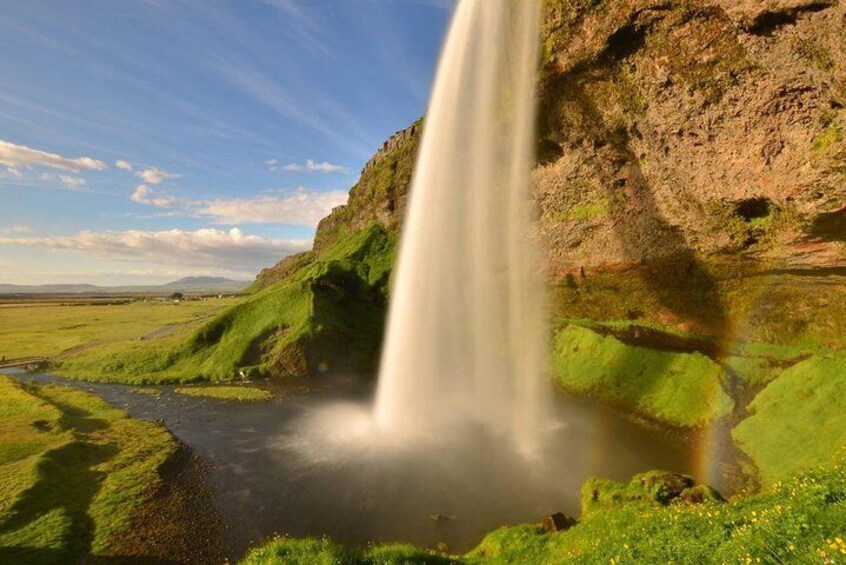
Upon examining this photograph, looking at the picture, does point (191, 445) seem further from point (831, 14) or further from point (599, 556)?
point (831, 14)

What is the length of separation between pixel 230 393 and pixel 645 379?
41681mm

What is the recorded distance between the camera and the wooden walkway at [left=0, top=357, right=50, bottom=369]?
61575 millimetres

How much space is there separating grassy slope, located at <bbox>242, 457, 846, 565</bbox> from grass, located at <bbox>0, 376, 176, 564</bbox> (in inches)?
446

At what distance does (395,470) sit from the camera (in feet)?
86.1

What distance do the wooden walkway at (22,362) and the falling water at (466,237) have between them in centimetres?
5648

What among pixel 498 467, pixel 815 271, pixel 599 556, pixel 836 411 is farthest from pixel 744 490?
pixel 815 271

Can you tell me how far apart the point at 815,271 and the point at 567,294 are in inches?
977

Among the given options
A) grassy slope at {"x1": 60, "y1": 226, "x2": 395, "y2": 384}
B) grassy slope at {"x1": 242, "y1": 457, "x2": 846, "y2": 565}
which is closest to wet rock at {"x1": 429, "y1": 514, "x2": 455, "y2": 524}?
grassy slope at {"x1": 242, "y1": 457, "x2": 846, "y2": 565}

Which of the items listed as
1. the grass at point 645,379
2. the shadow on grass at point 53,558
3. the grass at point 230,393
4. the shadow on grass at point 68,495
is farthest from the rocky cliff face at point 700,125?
the shadow on grass at point 68,495

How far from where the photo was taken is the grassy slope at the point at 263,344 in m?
55.3

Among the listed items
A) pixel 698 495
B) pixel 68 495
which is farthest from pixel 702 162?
pixel 68 495

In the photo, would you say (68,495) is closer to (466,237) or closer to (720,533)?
(720,533)

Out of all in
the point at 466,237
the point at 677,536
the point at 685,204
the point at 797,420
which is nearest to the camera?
the point at 677,536

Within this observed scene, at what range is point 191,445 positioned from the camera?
3159 centimetres
